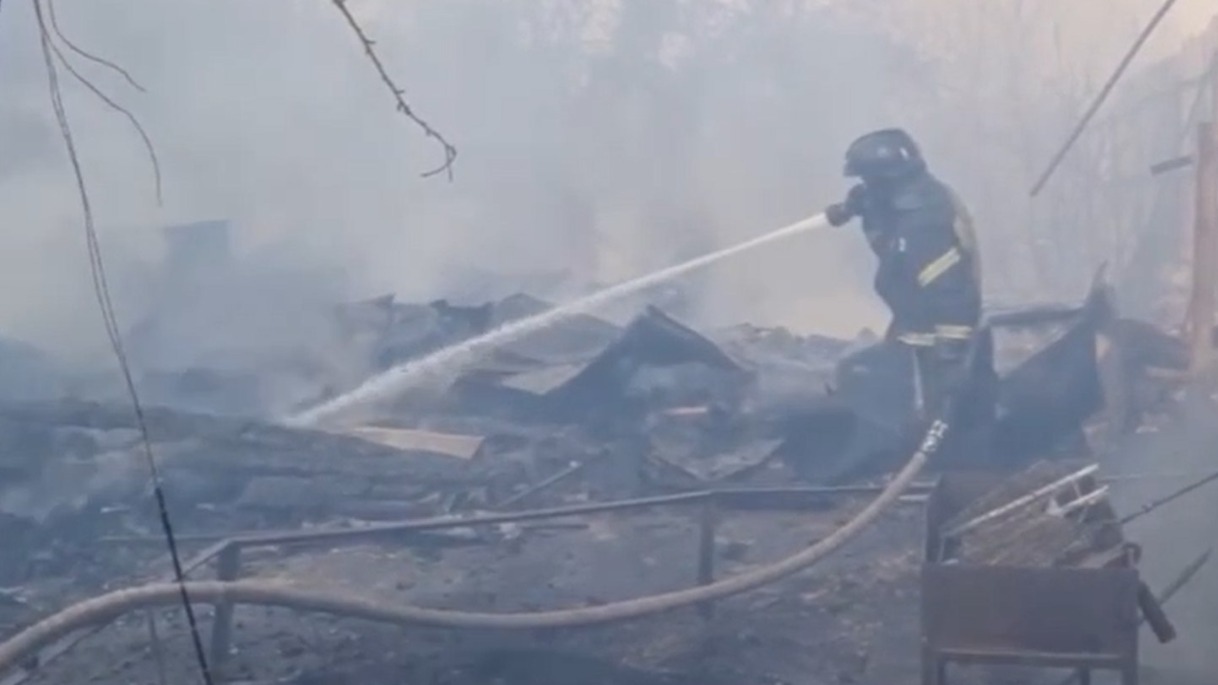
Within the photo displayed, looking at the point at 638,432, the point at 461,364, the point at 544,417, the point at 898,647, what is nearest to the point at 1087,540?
the point at 898,647

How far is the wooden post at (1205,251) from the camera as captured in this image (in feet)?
36.5

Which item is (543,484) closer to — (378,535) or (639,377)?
(639,377)

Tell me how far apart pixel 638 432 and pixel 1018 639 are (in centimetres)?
647

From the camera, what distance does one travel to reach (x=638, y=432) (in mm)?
11188

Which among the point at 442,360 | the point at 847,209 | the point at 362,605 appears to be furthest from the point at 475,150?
the point at 362,605

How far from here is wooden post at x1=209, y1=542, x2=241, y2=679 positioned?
605cm

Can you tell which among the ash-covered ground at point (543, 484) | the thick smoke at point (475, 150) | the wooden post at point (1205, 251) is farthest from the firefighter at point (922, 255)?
the thick smoke at point (475, 150)

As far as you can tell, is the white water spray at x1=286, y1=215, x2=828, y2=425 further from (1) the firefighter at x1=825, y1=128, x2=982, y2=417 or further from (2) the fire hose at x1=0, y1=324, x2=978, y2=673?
(2) the fire hose at x1=0, y1=324, x2=978, y2=673

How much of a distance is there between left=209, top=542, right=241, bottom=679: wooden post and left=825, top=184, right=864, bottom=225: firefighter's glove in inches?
194

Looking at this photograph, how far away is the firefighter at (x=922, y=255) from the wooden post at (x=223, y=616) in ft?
16.1

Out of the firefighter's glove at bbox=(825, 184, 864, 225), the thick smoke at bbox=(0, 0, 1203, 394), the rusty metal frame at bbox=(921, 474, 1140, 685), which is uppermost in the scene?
the thick smoke at bbox=(0, 0, 1203, 394)

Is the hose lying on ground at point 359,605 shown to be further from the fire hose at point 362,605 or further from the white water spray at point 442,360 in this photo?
the white water spray at point 442,360

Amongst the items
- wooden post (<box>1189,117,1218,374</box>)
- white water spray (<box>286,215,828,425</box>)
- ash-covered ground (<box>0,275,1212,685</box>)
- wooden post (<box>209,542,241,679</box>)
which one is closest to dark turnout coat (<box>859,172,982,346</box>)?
ash-covered ground (<box>0,275,1212,685</box>)

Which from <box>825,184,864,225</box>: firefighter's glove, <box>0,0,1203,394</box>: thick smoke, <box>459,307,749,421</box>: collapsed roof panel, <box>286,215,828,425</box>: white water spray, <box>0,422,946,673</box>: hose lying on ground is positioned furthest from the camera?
<box>0,0,1203,394</box>: thick smoke
